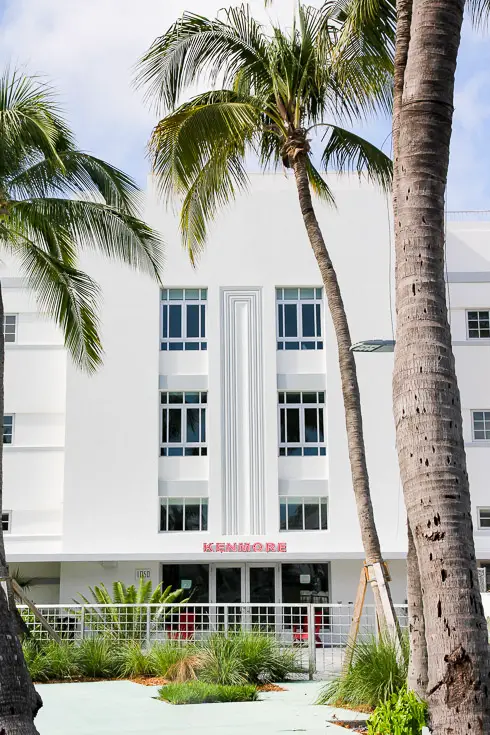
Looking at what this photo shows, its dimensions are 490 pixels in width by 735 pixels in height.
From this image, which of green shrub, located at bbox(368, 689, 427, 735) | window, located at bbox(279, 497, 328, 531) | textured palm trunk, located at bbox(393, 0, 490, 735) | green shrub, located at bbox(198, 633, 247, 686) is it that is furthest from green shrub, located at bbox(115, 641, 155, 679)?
window, located at bbox(279, 497, 328, 531)

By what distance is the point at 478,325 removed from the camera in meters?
32.0

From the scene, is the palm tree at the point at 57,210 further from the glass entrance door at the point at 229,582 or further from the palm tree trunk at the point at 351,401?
the glass entrance door at the point at 229,582

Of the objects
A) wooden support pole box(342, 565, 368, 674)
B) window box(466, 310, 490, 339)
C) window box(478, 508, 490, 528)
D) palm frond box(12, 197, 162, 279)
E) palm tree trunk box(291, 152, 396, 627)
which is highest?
window box(466, 310, 490, 339)

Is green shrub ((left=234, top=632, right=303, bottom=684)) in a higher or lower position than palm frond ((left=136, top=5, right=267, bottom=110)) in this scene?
lower

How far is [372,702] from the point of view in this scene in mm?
10781

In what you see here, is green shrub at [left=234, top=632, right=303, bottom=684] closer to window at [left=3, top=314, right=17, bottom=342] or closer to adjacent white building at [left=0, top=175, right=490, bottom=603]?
adjacent white building at [left=0, top=175, right=490, bottom=603]

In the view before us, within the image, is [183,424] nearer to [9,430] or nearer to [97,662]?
[9,430]

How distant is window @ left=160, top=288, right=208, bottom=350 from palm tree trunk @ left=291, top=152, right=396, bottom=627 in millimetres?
16705

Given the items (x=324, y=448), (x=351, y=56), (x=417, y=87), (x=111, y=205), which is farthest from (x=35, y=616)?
(x=324, y=448)

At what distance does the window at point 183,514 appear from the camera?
30062 mm

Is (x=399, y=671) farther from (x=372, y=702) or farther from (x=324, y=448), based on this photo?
(x=324, y=448)

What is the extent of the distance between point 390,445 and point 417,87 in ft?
82.2

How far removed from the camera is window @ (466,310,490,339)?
105 ft

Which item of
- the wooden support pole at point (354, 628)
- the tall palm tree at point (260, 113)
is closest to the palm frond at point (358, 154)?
the tall palm tree at point (260, 113)
